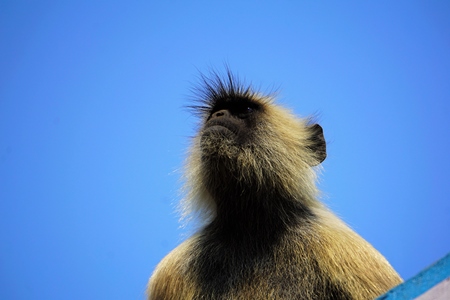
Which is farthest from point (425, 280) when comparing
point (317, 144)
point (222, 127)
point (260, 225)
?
point (317, 144)

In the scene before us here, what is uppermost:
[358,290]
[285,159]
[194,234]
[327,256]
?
[285,159]

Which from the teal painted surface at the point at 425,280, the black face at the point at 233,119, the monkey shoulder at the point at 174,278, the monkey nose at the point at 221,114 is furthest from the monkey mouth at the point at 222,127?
the teal painted surface at the point at 425,280

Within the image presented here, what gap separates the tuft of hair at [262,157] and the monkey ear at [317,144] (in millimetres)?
13

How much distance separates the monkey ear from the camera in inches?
250

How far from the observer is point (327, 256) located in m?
4.92

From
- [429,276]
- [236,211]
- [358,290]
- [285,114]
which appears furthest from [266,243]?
[429,276]

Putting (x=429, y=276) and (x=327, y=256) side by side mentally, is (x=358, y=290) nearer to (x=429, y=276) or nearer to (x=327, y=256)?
(x=327, y=256)

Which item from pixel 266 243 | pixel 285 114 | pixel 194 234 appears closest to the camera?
pixel 266 243

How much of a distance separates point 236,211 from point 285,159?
83 centimetres

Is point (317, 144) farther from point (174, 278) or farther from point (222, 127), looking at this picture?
point (174, 278)

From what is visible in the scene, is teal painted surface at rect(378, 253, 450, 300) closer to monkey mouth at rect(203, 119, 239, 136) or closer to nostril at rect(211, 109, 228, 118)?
monkey mouth at rect(203, 119, 239, 136)

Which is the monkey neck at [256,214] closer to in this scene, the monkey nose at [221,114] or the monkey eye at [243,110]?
the monkey nose at [221,114]

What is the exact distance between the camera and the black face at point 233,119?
227 inches

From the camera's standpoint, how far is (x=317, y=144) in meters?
6.43
